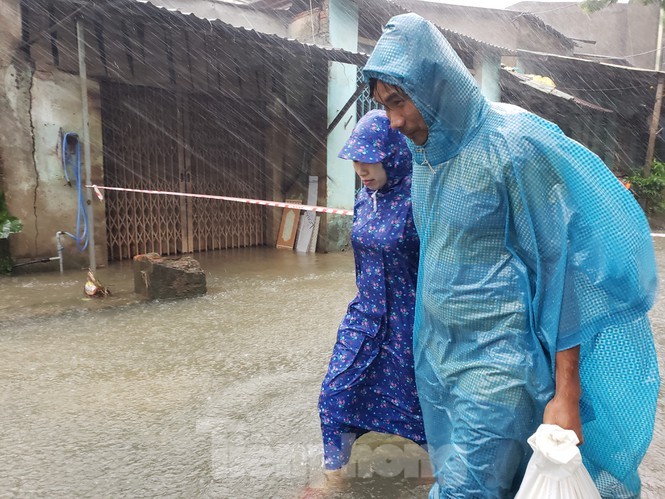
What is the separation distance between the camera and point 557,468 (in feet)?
3.88

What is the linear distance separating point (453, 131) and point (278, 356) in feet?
9.29

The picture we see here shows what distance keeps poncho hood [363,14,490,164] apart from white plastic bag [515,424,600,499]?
721mm

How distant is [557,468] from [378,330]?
1.17 metres

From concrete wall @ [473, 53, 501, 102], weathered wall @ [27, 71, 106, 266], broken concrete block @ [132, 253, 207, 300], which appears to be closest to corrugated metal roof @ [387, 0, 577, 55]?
concrete wall @ [473, 53, 501, 102]

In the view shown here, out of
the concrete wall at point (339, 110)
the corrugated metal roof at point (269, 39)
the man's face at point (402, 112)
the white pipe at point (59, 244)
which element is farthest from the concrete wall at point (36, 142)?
the man's face at point (402, 112)

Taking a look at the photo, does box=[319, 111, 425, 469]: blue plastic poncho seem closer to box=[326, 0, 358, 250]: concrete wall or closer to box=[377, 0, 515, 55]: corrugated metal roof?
box=[326, 0, 358, 250]: concrete wall

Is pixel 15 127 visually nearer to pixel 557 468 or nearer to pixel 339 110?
pixel 339 110

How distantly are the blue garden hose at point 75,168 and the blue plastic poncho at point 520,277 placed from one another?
571 cm

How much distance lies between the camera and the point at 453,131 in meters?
1.45

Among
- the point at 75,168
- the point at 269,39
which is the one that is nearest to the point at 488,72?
the point at 269,39

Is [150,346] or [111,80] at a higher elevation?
[111,80]

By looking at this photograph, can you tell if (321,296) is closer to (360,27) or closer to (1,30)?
(1,30)

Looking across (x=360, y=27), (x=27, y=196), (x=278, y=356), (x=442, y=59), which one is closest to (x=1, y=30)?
(x=27, y=196)

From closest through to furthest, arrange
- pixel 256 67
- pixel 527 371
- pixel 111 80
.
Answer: pixel 527 371, pixel 111 80, pixel 256 67
